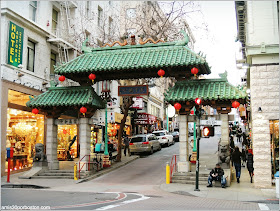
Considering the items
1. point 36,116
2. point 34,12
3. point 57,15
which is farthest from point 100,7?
point 36,116

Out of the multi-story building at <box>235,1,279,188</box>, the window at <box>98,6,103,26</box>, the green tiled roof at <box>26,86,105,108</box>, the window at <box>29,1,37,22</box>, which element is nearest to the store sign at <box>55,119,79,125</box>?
the green tiled roof at <box>26,86,105,108</box>

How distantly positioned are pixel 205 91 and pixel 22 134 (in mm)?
12878

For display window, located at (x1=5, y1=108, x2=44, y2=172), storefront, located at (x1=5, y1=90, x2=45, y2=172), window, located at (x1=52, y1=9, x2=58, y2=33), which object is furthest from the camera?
window, located at (x1=52, y1=9, x2=58, y2=33)

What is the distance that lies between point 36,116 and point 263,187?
16183 mm

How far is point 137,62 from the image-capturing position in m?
17.7

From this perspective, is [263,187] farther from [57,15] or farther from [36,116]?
[57,15]

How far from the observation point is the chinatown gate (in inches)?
659

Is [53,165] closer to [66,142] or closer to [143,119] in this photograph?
[66,142]

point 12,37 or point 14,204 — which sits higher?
point 12,37

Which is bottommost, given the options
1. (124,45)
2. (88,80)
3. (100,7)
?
(88,80)

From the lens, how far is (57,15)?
26047 millimetres

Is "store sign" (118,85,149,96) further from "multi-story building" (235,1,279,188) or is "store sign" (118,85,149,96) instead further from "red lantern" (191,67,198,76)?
"multi-story building" (235,1,279,188)

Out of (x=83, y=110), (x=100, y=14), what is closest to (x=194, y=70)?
(x=83, y=110)

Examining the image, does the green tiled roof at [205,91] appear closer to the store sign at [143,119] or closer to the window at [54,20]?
the window at [54,20]
